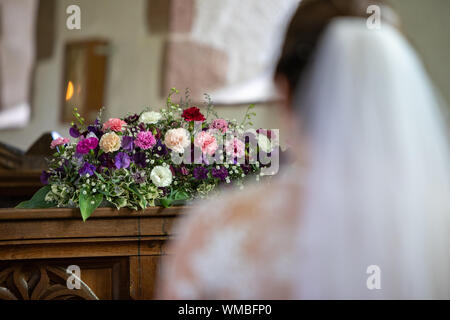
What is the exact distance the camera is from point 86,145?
2.03m

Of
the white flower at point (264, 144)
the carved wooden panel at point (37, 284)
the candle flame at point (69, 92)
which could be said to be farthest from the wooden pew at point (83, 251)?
the candle flame at point (69, 92)

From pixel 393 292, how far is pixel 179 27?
3.77 meters

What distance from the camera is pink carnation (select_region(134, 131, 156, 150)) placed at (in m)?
2.06

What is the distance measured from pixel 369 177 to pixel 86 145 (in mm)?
1304

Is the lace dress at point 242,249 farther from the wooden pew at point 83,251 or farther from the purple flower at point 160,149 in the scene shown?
the purple flower at point 160,149

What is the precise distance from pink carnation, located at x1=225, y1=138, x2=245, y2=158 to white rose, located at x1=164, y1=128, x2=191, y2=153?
164 mm

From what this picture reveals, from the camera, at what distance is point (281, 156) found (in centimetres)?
238

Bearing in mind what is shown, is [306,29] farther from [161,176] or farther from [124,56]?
[124,56]

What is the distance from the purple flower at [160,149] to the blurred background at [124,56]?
2102 mm

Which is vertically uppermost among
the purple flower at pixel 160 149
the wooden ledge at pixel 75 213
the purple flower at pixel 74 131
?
the purple flower at pixel 74 131

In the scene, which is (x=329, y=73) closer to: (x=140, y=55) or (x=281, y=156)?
(x=281, y=156)

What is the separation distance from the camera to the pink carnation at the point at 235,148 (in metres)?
2.17
